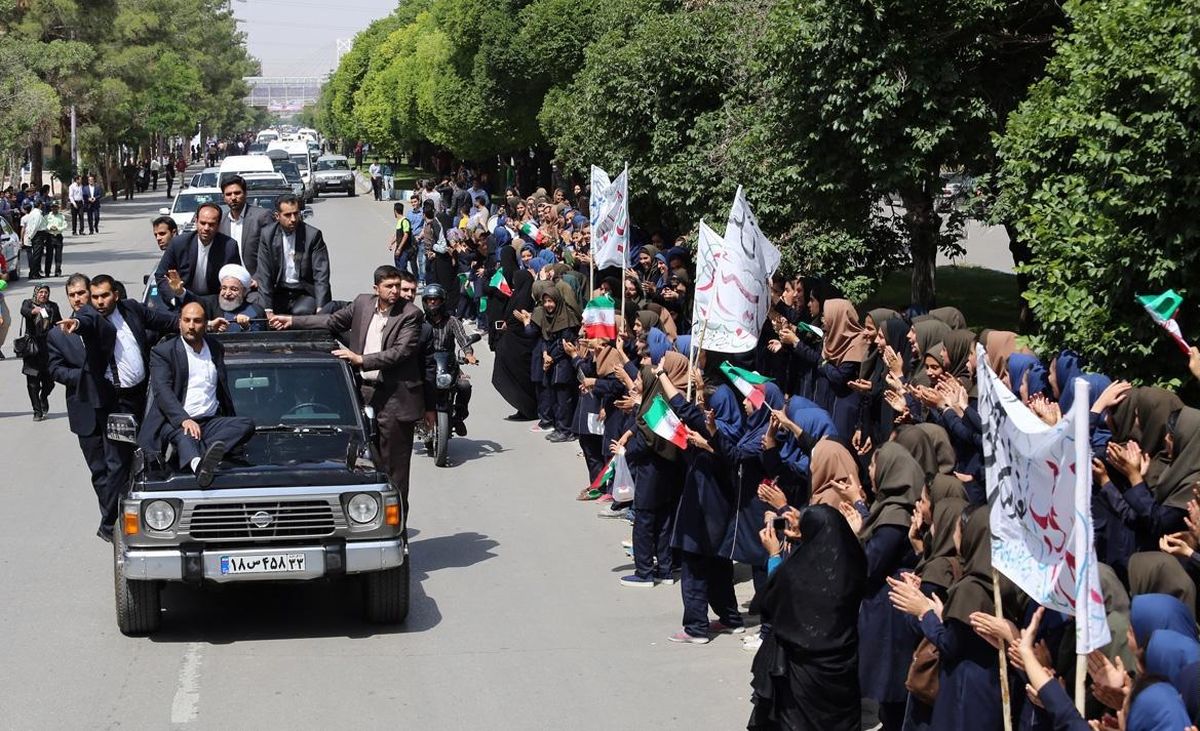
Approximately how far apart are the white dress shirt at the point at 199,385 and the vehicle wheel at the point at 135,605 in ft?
3.37

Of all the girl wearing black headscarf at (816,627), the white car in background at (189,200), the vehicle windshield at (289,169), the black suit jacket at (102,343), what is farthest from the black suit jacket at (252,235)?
the vehicle windshield at (289,169)

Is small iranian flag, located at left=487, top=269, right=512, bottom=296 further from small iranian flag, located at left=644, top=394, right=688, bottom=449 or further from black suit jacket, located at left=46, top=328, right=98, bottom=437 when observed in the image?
small iranian flag, located at left=644, top=394, right=688, bottom=449

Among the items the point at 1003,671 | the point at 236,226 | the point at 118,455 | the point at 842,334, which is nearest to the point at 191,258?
the point at 236,226

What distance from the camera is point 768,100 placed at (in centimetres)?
1822

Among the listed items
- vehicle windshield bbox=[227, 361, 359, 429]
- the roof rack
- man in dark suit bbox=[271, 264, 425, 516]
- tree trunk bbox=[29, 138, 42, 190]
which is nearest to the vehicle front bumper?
vehicle windshield bbox=[227, 361, 359, 429]

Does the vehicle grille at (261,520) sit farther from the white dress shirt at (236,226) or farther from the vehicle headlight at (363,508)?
the white dress shirt at (236,226)

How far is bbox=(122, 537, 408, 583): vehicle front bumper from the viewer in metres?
9.47

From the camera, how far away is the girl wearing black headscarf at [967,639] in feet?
20.3

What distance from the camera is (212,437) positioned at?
10.1 m

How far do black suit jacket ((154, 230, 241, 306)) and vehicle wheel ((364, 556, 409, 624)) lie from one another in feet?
13.1

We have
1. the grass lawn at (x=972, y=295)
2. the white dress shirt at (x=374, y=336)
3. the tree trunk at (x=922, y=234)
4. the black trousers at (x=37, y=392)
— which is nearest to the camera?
the white dress shirt at (x=374, y=336)

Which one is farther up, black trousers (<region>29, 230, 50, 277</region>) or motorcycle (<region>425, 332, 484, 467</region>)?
motorcycle (<region>425, 332, 484, 467</region>)

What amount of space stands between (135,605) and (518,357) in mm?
8604

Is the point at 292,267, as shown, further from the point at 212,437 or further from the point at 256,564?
the point at 256,564
